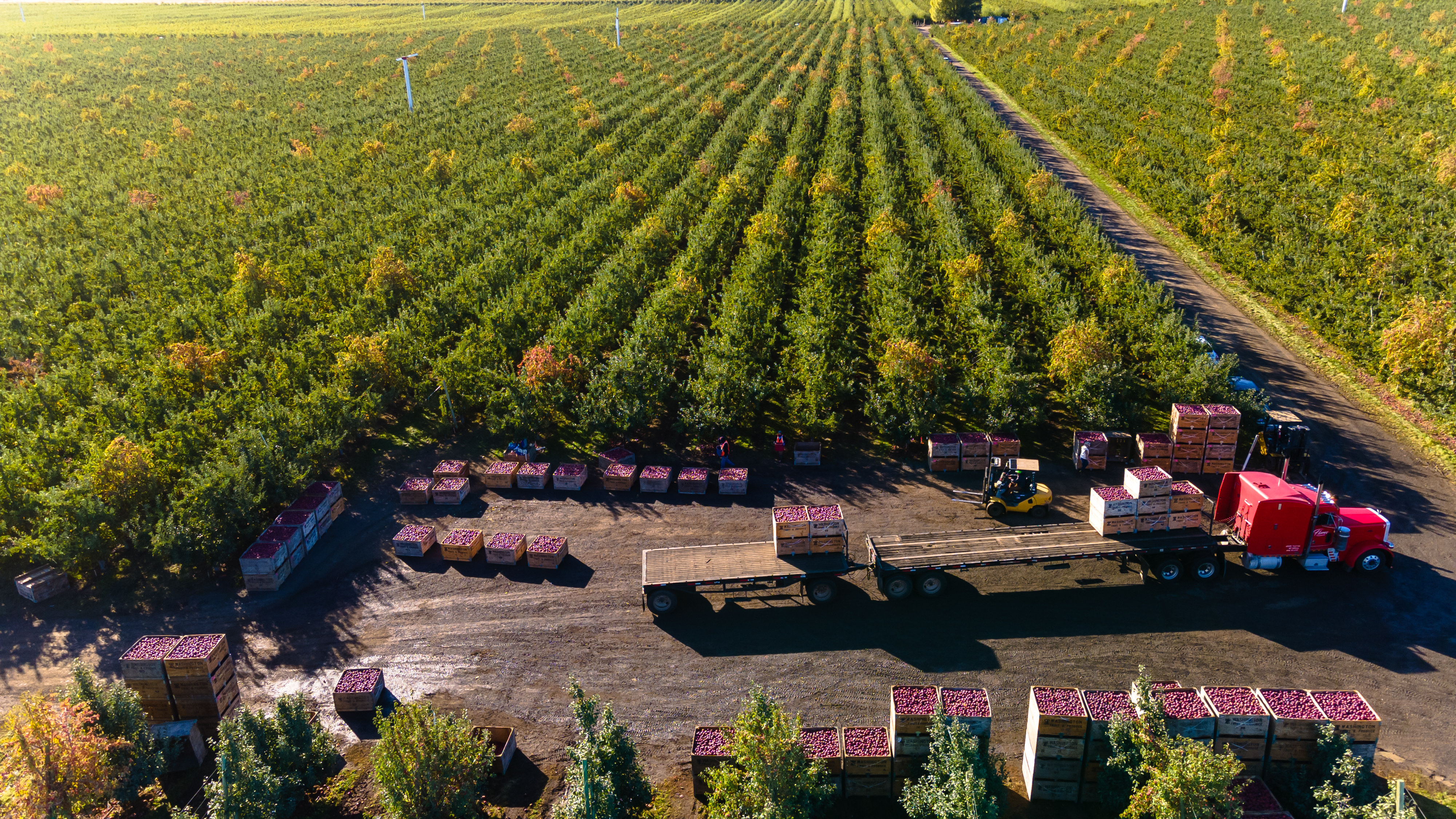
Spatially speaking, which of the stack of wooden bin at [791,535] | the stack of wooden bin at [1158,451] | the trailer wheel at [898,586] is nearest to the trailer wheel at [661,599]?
the stack of wooden bin at [791,535]

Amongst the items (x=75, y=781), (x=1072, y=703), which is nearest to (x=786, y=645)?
(x=1072, y=703)

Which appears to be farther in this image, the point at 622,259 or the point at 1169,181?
the point at 1169,181

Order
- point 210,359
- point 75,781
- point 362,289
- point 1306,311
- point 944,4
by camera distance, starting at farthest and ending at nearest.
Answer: point 944,4, point 362,289, point 1306,311, point 210,359, point 75,781

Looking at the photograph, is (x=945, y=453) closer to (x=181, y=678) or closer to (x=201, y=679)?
(x=201, y=679)

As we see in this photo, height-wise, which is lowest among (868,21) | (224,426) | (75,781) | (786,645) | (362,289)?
(786,645)

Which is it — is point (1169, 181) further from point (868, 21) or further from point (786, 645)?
point (868, 21)

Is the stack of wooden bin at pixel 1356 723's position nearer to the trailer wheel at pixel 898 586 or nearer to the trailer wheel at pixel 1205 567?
the trailer wheel at pixel 1205 567
